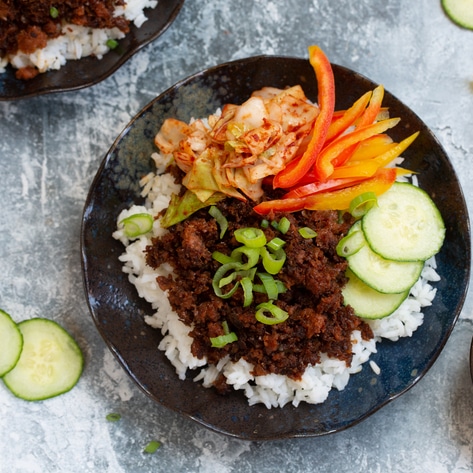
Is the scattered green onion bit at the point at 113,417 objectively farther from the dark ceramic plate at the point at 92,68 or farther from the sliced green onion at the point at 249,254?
the dark ceramic plate at the point at 92,68

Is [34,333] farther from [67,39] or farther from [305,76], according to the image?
[305,76]

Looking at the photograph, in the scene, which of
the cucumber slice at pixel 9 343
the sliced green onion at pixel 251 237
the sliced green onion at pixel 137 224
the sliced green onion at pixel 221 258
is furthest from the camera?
the cucumber slice at pixel 9 343

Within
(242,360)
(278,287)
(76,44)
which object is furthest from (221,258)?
(76,44)

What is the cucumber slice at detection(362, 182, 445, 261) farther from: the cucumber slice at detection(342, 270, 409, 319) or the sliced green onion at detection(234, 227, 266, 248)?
the sliced green onion at detection(234, 227, 266, 248)

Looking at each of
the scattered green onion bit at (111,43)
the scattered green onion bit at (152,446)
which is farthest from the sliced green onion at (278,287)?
the scattered green onion bit at (111,43)

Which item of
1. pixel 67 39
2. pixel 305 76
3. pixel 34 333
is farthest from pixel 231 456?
pixel 67 39

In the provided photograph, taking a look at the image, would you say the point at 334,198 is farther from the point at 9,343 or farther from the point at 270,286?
the point at 9,343

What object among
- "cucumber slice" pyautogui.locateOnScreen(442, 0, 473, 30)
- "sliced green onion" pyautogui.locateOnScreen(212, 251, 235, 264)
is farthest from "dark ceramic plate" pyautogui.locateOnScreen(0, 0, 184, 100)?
"cucumber slice" pyautogui.locateOnScreen(442, 0, 473, 30)
